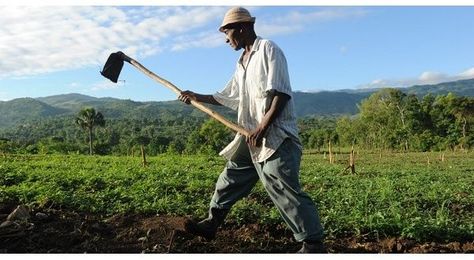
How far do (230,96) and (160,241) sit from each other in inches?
51.7

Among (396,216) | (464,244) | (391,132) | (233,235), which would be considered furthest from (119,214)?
(391,132)

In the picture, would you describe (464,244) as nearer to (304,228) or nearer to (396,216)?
(396,216)

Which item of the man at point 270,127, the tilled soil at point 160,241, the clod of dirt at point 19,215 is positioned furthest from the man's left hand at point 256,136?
the clod of dirt at point 19,215

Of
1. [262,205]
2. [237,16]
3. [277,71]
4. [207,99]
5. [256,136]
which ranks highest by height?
[237,16]

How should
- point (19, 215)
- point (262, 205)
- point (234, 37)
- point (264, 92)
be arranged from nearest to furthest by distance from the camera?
1. point (264, 92)
2. point (234, 37)
3. point (19, 215)
4. point (262, 205)

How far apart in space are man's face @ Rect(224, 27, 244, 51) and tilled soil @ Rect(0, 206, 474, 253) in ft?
5.01

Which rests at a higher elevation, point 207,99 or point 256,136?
point 207,99

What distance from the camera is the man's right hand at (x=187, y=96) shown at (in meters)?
4.06

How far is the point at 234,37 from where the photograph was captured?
12.0 ft

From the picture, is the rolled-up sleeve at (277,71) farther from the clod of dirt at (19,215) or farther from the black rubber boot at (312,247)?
the clod of dirt at (19,215)

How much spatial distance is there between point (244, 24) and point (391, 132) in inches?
1865

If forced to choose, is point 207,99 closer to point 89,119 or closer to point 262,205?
point 262,205

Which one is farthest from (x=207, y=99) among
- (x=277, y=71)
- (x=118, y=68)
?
(x=118, y=68)

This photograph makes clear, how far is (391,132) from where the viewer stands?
48.5 metres
